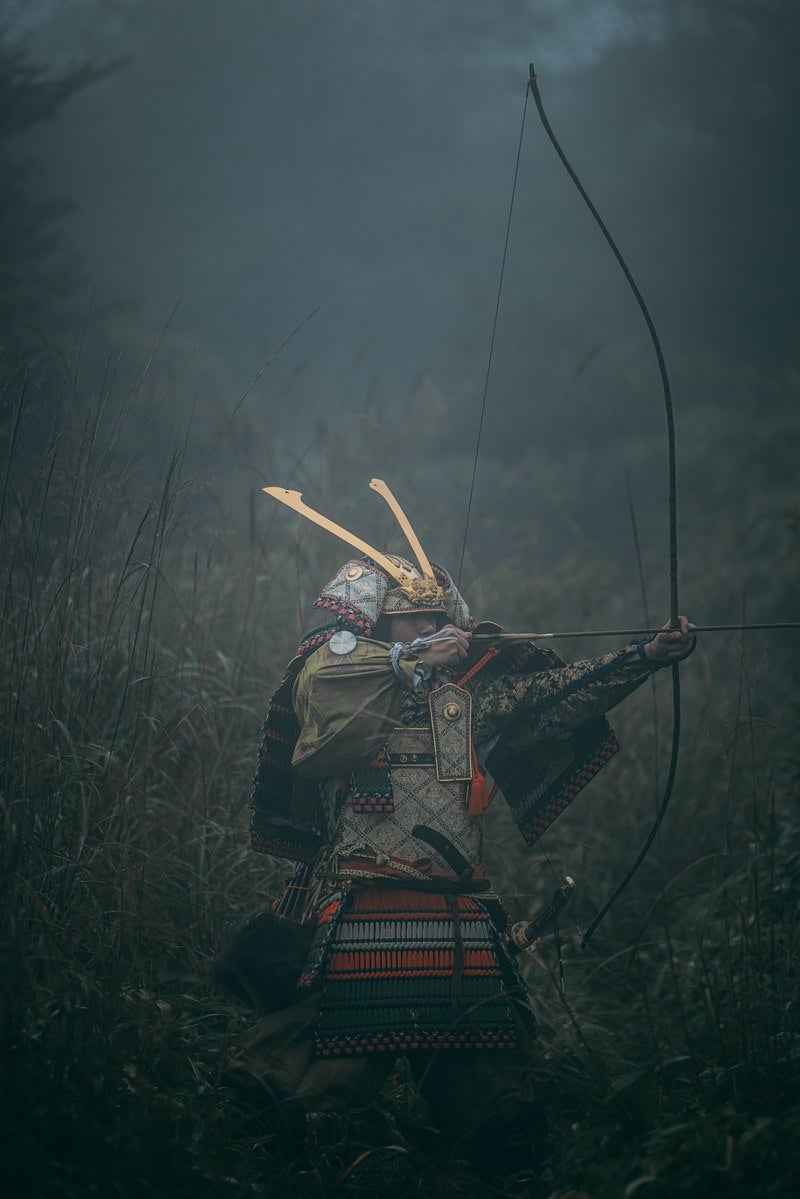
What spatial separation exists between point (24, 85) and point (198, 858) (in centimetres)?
355

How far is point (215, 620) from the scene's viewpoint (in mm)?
4164

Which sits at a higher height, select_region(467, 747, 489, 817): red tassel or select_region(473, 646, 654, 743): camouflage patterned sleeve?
select_region(473, 646, 654, 743): camouflage patterned sleeve

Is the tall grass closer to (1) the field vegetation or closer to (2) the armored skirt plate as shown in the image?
(1) the field vegetation

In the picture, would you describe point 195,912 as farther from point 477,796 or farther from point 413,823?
point 477,796

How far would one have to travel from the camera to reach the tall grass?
204 cm

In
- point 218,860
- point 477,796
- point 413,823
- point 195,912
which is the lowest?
point 195,912

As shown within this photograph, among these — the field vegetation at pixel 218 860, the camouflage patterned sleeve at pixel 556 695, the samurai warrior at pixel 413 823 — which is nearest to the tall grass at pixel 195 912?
the field vegetation at pixel 218 860

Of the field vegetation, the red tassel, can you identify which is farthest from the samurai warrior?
the field vegetation

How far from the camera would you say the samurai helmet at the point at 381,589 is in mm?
2756

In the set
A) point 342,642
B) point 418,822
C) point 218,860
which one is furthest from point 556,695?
point 218,860

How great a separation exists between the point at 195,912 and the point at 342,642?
1.22 metres

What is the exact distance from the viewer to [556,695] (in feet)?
8.95

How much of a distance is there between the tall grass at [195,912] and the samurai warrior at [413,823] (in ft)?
0.61

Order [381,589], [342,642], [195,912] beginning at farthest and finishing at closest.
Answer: [195,912] < [381,589] < [342,642]
